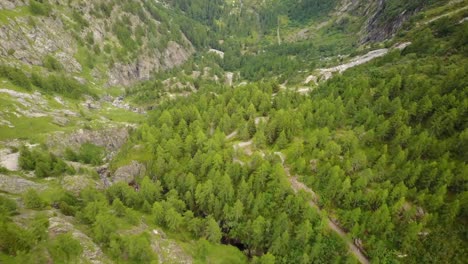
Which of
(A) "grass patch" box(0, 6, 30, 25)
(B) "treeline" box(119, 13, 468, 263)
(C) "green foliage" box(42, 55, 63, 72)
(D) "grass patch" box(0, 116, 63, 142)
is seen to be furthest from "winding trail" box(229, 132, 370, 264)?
(A) "grass patch" box(0, 6, 30, 25)

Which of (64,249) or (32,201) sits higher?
(32,201)

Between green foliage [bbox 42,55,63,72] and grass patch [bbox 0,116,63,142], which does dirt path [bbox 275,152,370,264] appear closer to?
grass patch [bbox 0,116,63,142]

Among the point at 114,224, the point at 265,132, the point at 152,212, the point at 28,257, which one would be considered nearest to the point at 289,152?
the point at 265,132

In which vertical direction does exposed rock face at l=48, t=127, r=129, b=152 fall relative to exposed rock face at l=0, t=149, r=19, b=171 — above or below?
below

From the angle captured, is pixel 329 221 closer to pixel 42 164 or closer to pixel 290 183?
pixel 290 183

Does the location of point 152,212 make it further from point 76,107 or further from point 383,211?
point 76,107

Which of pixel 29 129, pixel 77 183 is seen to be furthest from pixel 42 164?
pixel 29 129

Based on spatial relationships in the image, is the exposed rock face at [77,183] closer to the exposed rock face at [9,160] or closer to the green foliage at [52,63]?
the exposed rock face at [9,160]

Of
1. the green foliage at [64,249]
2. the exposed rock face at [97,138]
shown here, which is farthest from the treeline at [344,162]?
the exposed rock face at [97,138]

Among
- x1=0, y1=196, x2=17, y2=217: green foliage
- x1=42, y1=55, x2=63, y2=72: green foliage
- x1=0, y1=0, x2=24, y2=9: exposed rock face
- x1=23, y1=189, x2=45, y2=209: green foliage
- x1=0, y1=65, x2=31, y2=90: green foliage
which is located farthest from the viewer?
x1=0, y1=0, x2=24, y2=9: exposed rock face
